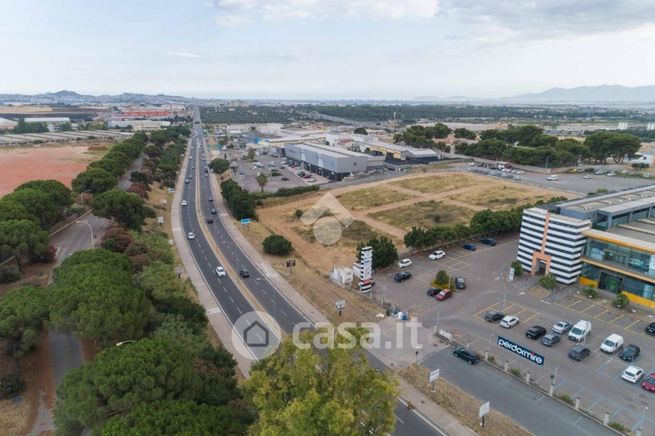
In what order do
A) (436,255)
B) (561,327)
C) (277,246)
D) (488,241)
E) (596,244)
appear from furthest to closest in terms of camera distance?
(488,241)
(277,246)
(436,255)
(596,244)
(561,327)

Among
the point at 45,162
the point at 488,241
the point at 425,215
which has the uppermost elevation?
the point at 45,162

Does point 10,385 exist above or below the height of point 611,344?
above

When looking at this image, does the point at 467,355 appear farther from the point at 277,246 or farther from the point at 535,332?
the point at 277,246

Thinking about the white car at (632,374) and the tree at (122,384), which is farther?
the white car at (632,374)

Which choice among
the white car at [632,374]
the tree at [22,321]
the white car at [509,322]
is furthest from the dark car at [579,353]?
the tree at [22,321]

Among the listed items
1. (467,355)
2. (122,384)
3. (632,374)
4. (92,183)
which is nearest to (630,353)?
(632,374)

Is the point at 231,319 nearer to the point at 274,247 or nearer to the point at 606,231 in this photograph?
the point at 274,247

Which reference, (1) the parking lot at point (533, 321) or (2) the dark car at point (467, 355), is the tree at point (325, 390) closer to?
(2) the dark car at point (467, 355)
